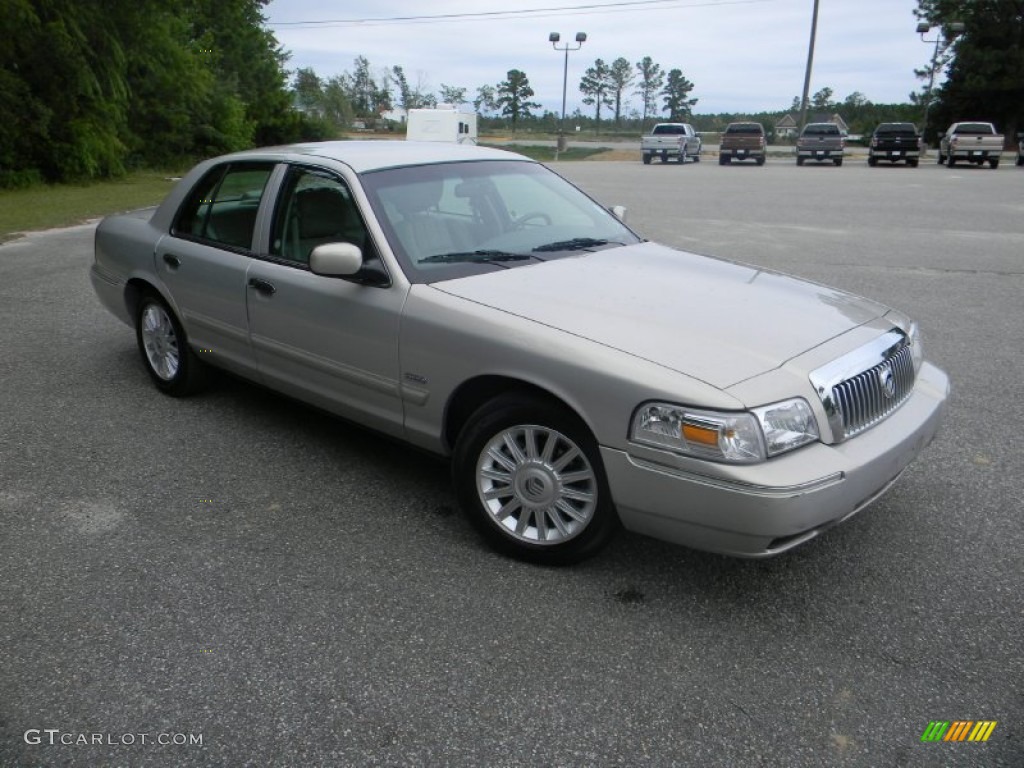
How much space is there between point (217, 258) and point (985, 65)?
55107 mm

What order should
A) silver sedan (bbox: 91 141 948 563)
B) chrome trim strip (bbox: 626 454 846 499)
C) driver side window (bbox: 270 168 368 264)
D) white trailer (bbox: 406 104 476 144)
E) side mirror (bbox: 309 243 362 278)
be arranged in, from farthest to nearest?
white trailer (bbox: 406 104 476 144) < driver side window (bbox: 270 168 368 264) < side mirror (bbox: 309 243 362 278) < silver sedan (bbox: 91 141 948 563) < chrome trim strip (bbox: 626 454 846 499)

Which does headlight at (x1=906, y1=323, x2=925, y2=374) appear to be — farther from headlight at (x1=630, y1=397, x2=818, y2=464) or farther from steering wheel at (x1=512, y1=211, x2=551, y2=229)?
steering wheel at (x1=512, y1=211, x2=551, y2=229)

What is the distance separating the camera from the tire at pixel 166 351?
5.17m

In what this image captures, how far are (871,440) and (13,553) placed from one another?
3.36 meters

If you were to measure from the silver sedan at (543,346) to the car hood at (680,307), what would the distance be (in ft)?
0.04

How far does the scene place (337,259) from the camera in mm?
3637

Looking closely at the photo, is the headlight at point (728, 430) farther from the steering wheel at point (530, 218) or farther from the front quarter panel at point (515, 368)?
the steering wheel at point (530, 218)

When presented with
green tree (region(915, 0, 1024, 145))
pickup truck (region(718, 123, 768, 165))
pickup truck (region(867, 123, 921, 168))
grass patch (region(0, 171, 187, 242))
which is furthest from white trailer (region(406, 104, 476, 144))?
green tree (region(915, 0, 1024, 145))

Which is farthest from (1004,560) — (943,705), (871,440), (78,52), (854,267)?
(78,52)

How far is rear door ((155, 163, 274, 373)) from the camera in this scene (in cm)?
455

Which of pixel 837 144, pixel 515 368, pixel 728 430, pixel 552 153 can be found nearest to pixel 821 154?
pixel 837 144

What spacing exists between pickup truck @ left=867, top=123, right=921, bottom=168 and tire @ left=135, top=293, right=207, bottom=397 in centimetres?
3400

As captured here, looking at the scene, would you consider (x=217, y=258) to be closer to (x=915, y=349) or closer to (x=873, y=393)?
(x=873, y=393)

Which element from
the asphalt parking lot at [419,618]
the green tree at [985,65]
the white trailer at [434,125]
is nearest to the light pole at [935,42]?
the green tree at [985,65]
